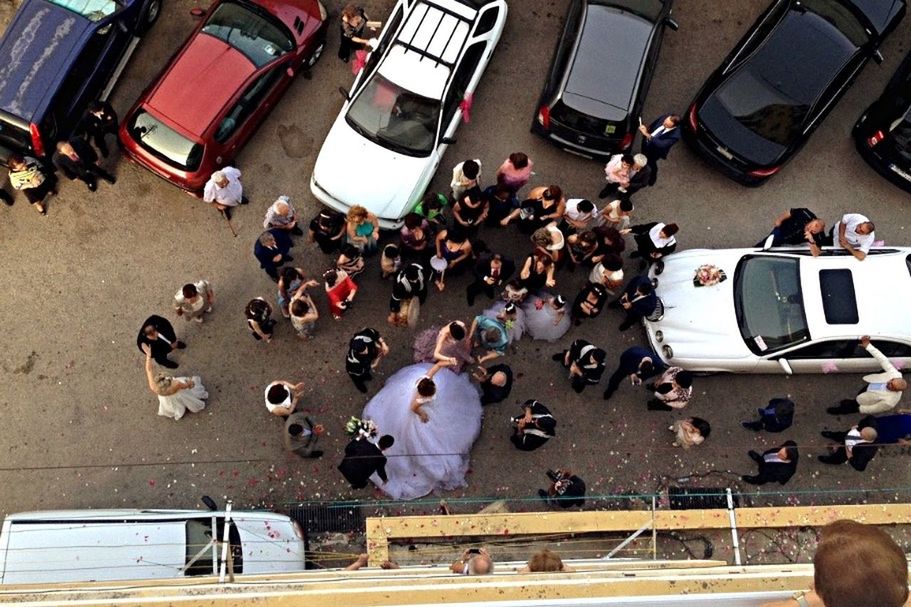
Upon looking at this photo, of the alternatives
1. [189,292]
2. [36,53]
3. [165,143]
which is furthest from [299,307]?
[36,53]

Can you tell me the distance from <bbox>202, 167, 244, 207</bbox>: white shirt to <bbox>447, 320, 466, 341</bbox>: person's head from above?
3543mm

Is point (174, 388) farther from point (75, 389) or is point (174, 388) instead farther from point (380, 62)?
point (380, 62)

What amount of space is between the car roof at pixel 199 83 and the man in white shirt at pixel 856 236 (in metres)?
8.23

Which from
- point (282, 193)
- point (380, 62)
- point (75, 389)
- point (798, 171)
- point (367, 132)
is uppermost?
point (798, 171)

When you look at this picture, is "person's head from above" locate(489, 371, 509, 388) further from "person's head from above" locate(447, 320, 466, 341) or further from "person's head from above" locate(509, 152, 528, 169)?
"person's head from above" locate(509, 152, 528, 169)

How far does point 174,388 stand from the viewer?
7719 millimetres

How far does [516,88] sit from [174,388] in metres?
6.72

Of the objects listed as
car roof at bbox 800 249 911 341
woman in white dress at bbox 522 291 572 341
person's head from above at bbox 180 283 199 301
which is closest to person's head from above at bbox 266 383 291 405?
Result: person's head from above at bbox 180 283 199 301

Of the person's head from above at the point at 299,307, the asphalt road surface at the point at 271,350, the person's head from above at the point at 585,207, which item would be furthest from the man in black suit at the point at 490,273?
the person's head from above at the point at 299,307

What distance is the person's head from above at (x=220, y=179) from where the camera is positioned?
8375 mm

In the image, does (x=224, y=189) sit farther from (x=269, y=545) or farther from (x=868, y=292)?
(x=868, y=292)

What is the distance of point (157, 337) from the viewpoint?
7.60m

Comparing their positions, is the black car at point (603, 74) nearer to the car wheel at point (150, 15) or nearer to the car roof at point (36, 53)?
the car wheel at point (150, 15)

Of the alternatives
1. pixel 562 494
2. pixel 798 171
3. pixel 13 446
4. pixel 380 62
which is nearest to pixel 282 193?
pixel 380 62
